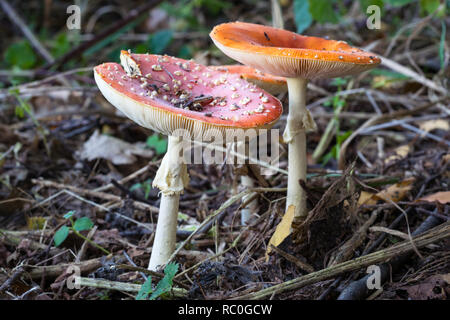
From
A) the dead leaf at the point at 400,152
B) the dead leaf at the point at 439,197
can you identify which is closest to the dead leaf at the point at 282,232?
the dead leaf at the point at 439,197

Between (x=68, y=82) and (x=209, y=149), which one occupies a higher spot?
(x=68, y=82)

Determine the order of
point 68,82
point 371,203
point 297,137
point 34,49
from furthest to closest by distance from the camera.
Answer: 1. point 34,49
2. point 68,82
3. point 371,203
4. point 297,137

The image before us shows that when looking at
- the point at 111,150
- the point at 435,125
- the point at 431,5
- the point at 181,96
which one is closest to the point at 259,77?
the point at 181,96

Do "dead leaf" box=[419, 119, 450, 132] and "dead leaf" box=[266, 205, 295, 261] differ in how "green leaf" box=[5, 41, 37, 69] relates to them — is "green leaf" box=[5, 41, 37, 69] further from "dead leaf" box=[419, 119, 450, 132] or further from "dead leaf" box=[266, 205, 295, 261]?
"dead leaf" box=[419, 119, 450, 132]

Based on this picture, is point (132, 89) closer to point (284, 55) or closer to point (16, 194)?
point (284, 55)

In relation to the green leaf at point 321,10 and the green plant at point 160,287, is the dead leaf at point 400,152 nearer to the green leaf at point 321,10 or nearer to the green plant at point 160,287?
the green leaf at point 321,10

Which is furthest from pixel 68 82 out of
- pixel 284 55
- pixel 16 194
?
pixel 284 55
